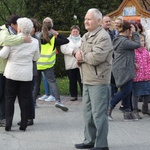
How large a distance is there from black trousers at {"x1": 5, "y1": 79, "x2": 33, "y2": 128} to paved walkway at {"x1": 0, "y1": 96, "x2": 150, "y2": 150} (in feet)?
0.79

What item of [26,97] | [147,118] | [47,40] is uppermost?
[47,40]

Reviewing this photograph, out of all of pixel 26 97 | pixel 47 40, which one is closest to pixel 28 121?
pixel 26 97

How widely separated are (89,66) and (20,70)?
1453 mm

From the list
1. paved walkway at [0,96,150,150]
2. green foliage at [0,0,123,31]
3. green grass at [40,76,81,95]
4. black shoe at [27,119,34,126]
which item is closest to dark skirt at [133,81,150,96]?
paved walkway at [0,96,150,150]

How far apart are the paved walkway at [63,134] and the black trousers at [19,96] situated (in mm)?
240

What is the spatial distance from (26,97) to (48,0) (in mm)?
10896

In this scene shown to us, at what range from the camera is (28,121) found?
8.19 m

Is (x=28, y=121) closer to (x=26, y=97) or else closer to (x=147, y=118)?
(x=26, y=97)

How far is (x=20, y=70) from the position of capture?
7.37m

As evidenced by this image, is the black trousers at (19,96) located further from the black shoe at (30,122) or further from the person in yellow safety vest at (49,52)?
the person in yellow safety vest at (49,52)

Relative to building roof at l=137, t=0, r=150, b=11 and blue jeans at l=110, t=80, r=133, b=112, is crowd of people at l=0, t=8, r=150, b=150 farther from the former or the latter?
building roof at l=137, t=0, r=150, b=11

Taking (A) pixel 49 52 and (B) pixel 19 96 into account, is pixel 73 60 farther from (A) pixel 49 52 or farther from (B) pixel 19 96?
(B) pixel 19 96

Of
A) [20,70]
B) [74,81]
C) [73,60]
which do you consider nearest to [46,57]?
[73,60]

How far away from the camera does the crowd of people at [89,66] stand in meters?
6.29
